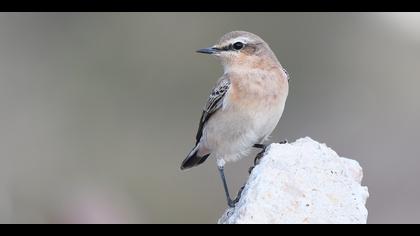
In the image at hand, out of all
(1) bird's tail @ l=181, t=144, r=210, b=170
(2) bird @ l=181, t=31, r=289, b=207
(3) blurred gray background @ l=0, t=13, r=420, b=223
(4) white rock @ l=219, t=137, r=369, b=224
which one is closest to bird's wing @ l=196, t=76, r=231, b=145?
(2) bird @ l=181, t=31, r=289, b=207

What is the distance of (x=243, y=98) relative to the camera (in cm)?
1032

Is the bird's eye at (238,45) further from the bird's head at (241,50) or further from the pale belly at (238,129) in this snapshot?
the pale belly at (238,129)

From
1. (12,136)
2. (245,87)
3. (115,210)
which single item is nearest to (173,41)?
(12,136)

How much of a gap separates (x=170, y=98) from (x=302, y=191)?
16345mm

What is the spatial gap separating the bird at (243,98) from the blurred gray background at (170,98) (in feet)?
27.3

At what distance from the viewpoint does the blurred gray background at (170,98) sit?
67.8ft

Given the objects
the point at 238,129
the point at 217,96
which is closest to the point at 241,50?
the point at 217,96

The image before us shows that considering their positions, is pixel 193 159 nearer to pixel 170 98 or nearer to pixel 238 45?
pixel 238 45

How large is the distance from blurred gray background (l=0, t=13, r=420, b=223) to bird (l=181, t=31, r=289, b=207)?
27.3 feet

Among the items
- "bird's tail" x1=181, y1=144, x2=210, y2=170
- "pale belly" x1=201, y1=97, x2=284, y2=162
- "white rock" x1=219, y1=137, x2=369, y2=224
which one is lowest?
"bird's tail" x1=181, y1=144, x2=210, y2=170

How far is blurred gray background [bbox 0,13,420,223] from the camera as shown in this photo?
20656 mm

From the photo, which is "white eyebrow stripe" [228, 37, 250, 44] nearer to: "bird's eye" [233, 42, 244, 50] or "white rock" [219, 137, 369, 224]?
"bird's eye" [233, 42, 244, 50]

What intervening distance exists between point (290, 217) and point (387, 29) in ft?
67.3

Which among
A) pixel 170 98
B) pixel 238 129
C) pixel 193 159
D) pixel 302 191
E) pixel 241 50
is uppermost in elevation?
pixel 241 50
